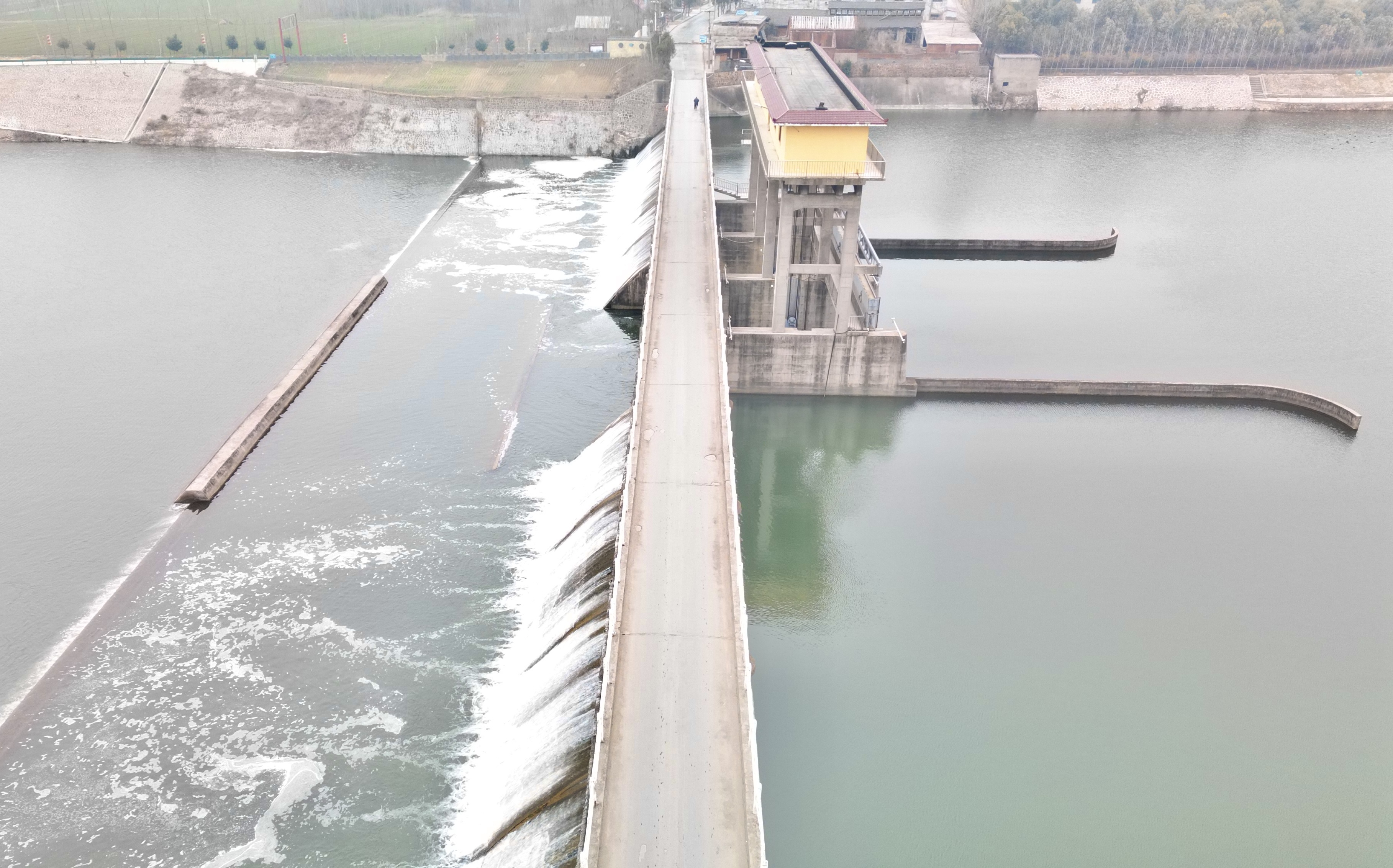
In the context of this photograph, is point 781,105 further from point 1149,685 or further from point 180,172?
point 180,172

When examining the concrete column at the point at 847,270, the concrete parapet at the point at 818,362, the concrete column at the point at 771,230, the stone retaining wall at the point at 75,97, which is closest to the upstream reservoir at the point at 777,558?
the concrete parapet at the point at 818,362

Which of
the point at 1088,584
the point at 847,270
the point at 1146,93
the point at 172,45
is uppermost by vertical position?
the point at 172,45

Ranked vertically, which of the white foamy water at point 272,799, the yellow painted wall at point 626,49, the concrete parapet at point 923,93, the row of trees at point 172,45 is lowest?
the white foamy water at point 272,799

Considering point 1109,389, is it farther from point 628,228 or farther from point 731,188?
point 731,188


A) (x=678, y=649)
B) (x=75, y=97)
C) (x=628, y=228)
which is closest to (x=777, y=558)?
(x=678, y=649)

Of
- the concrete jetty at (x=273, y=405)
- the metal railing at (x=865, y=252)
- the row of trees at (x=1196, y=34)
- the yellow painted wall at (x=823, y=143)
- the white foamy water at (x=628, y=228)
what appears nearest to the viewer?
the concrete jetty at (x=273, y=405)

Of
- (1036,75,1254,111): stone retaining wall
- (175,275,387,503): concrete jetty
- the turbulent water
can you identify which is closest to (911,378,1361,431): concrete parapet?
the turbulent water

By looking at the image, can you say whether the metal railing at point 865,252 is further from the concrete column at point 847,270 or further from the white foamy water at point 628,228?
the white foamy water at point 628,228
